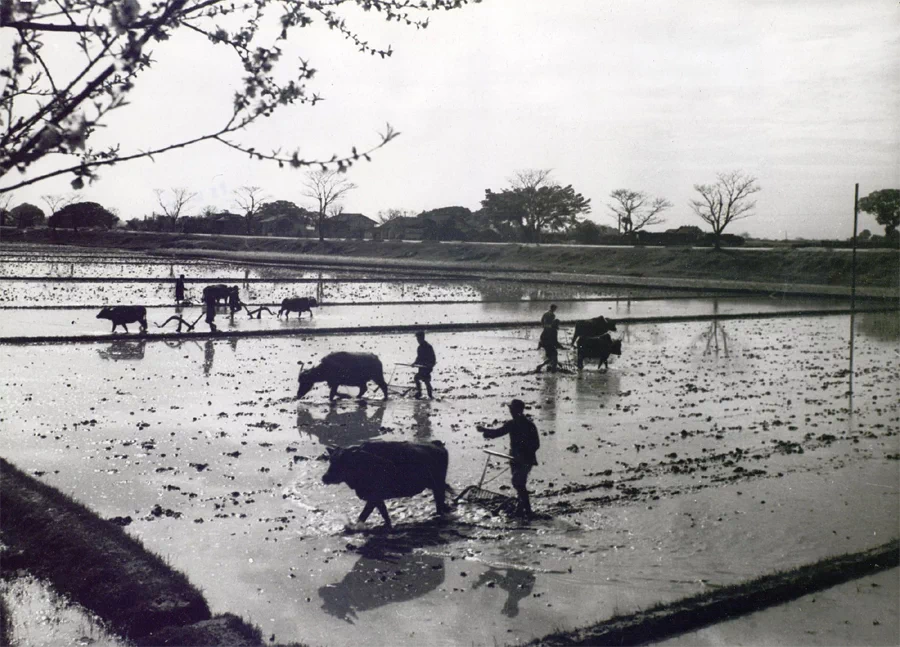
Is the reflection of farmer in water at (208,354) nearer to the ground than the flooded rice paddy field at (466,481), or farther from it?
farther from it

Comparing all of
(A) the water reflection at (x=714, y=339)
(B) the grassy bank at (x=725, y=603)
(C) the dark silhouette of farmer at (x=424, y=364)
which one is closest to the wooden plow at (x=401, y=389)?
(C) the dark silhouette of farmer at (x=424, y=364)

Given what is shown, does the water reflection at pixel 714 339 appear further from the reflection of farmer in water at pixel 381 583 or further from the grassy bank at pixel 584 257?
the grassy bank at pixel 584 257

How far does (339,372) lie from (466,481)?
224 inches

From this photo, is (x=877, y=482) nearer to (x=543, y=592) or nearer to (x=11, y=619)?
(x=543, y=592)

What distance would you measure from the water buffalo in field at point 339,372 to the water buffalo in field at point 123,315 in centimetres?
1162

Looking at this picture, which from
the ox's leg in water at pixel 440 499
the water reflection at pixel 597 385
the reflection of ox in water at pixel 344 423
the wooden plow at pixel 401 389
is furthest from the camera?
the water reflection at pixel 597 385

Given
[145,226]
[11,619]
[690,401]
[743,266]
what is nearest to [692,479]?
[690,401]

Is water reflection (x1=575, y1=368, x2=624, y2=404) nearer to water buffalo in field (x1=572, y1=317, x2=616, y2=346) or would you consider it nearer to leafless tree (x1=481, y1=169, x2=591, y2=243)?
water buffalo in field (x1=572, y1=317, x2=616, y2=346)

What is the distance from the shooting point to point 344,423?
14367mm

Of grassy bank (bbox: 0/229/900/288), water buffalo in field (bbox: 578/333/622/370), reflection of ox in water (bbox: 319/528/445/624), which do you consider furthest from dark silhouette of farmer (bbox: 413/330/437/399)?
grassy bank (bbox: 0/229/900/288)

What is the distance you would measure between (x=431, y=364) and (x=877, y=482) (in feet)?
27.4

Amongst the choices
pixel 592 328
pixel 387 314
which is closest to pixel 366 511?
pixel 592 328

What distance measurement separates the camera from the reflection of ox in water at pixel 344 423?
13203 mm

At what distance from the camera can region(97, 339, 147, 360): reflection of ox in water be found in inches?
851
